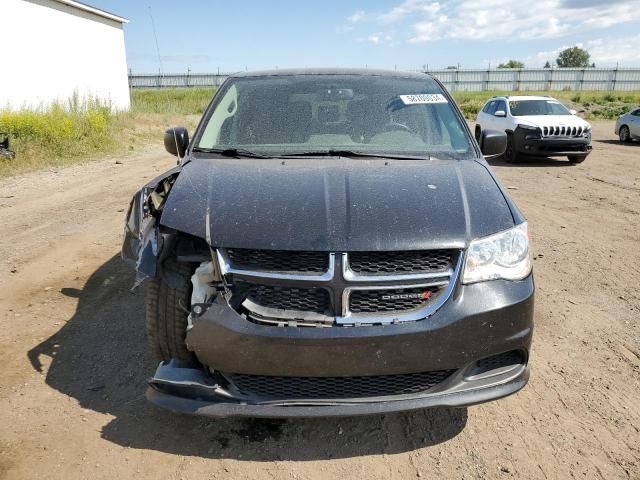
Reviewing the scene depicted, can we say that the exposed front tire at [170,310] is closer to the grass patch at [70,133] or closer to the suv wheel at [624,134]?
the grass patch at [70,133]

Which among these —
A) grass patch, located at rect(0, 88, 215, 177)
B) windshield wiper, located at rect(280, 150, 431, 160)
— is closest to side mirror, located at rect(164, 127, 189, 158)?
windshield wiper, located at rect(280, 150, 431, 160)

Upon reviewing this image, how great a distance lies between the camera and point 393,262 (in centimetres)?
238

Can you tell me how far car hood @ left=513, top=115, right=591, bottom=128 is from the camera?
13086 millimetres

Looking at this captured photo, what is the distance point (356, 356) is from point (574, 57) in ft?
402

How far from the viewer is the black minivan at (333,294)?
2322mm

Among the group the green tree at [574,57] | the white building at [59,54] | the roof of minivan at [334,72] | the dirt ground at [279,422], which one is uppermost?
the green tree at [574,57]

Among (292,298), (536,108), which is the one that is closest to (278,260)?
(292,298)

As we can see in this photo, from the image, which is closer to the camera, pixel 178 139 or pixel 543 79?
pixel 178 139

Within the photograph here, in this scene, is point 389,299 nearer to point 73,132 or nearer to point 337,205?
point 337,205

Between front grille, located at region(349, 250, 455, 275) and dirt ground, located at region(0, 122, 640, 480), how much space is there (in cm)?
90

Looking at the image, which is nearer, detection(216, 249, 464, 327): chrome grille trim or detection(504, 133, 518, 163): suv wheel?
detection(216, 249, 464, 327): chrome grille trim

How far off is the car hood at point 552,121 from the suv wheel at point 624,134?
6.12 meters

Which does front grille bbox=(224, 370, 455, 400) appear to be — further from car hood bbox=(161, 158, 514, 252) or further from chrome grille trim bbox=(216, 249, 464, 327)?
car hood bbox=(161, 158, 514, 252)

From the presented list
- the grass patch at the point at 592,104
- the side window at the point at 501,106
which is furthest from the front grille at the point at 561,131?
the grass patch at the point at 592,104
